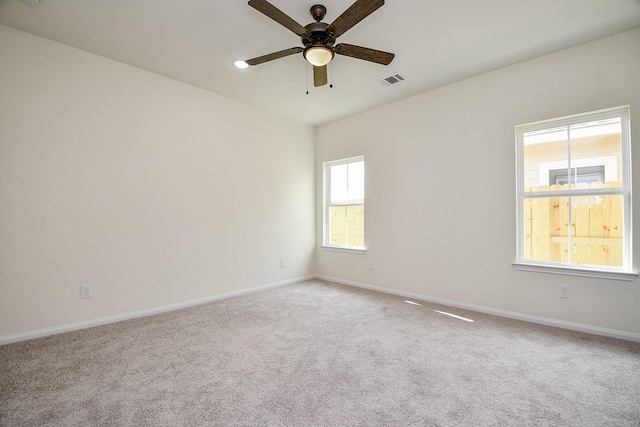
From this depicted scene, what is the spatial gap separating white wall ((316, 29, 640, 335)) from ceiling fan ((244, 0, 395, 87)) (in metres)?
1.73

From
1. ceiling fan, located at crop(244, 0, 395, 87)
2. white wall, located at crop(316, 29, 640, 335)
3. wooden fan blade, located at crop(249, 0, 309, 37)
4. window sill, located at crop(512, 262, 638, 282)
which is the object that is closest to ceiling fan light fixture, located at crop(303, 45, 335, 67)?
ceiling fan, located at crop(244, 0, 395, 87)

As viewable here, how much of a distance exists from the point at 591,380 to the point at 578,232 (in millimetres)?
1523

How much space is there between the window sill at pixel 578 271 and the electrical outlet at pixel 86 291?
14.4 ft

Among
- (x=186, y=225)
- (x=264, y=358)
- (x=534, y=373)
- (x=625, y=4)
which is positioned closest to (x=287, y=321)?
(x=264, y=358)

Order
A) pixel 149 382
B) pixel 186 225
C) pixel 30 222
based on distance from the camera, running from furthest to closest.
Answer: pixel 186 225 → pixel 30 222 → pixel 149 382

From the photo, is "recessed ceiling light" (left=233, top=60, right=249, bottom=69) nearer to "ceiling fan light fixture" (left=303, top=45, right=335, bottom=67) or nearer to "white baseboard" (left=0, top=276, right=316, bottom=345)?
"ceiling fan light fixture" (left=303, top=45, right=335, bottom=67)

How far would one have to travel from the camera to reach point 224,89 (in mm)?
3717

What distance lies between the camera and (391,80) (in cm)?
341

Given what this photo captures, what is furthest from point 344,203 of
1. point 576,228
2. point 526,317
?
point 576,228

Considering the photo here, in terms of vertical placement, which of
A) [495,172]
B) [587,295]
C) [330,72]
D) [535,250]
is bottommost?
[587,295]

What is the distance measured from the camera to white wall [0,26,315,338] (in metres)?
2.56

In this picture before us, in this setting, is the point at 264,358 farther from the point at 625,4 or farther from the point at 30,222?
the point at 625,4

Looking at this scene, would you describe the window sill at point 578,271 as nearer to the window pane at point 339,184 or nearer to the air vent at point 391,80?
the air vent at point 391,80

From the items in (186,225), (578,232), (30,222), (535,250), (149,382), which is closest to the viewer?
(149,382)
